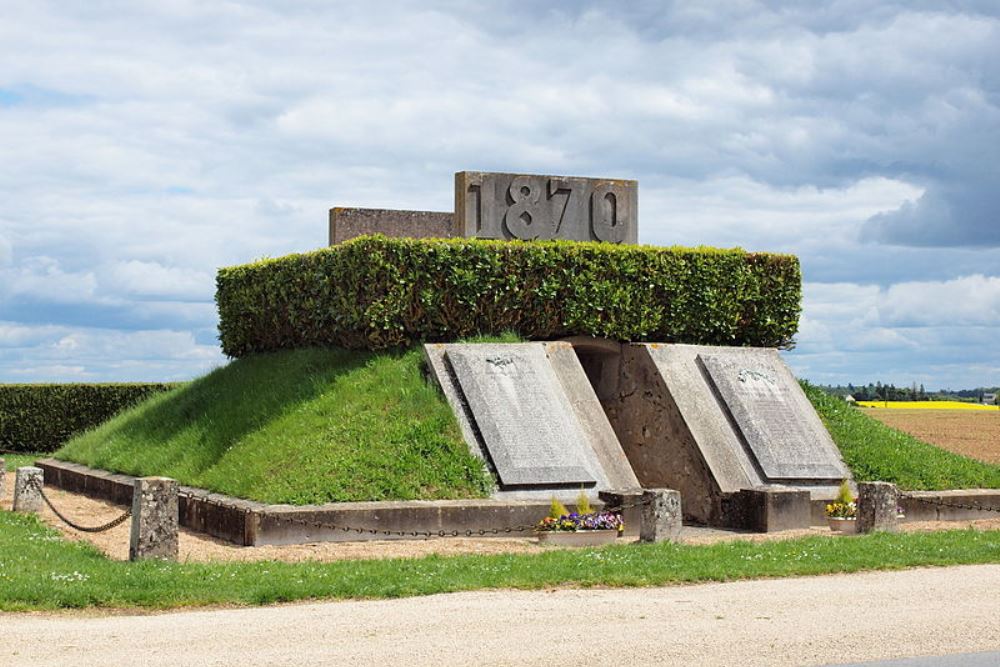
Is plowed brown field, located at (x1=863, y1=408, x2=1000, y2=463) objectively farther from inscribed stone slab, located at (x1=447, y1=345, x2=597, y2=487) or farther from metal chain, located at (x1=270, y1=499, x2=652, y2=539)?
metal chain, located at (x1=270, y1=499, x2=652, y2=539)

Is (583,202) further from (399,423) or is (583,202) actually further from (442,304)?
(399,423)

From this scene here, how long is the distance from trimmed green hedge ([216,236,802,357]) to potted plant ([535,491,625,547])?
507cm

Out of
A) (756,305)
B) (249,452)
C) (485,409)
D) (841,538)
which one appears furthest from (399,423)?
(756,305)

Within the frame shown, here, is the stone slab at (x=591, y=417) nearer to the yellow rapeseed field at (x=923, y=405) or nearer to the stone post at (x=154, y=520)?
the stone post at (x=154, y=520)

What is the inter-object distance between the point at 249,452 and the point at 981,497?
11.0 metres

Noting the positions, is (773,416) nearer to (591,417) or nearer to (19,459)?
(591,417)

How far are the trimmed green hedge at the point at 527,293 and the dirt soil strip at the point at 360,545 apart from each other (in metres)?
4.36

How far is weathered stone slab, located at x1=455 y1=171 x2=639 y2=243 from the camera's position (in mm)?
20297

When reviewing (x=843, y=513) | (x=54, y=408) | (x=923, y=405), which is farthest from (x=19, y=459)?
(x=923, y=405)

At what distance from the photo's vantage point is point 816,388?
21250mm

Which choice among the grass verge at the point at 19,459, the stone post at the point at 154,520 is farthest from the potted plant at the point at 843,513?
the grass verge at the point at 19,459

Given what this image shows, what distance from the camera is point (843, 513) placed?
52.0ft

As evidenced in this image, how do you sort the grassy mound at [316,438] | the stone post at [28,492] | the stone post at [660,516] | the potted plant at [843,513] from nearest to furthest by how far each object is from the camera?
the stone post at [660,516] < the grassy mound at [316,438] < the potted plant at [843,513] < the stone post at [28,492]

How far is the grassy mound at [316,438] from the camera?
50.6 feet
